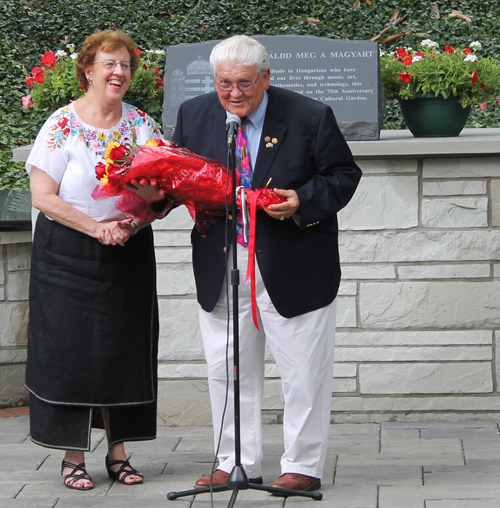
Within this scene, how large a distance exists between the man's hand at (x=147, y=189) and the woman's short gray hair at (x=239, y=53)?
1.64ft

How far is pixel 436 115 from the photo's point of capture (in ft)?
16.4

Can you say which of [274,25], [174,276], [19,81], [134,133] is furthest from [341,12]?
[134,133]

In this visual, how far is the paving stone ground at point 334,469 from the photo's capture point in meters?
3.62

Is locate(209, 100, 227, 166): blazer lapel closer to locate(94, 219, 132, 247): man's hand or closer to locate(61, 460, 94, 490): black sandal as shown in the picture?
locate(94, 219, 132, 247): man's hand

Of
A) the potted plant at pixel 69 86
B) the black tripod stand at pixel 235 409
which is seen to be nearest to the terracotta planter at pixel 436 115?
the potted plant at pixel 69 86

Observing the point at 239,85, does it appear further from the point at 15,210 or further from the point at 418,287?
the point at 15,210

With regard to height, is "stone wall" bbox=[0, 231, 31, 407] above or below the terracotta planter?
below

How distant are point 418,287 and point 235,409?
1.85 meters

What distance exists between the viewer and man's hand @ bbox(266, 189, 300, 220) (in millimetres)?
3314

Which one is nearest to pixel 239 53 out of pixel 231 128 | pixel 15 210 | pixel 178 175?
pixel 231 128

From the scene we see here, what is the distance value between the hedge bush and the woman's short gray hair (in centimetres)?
565

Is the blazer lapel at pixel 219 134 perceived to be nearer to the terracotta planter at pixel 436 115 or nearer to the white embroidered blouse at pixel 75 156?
the white embroidered blouse at pixel 75 156

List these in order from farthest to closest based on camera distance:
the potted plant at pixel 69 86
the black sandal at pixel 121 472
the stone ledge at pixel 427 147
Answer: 1. the potted plant at pixel 69 86
2. the stone ledge at pixel 427 147
3. the black sandal at pixel 121 472

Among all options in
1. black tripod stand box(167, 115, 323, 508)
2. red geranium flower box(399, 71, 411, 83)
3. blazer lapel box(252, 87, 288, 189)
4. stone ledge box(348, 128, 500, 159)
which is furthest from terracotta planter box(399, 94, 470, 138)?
black tripod stand box(167, 115, 323, 508)
